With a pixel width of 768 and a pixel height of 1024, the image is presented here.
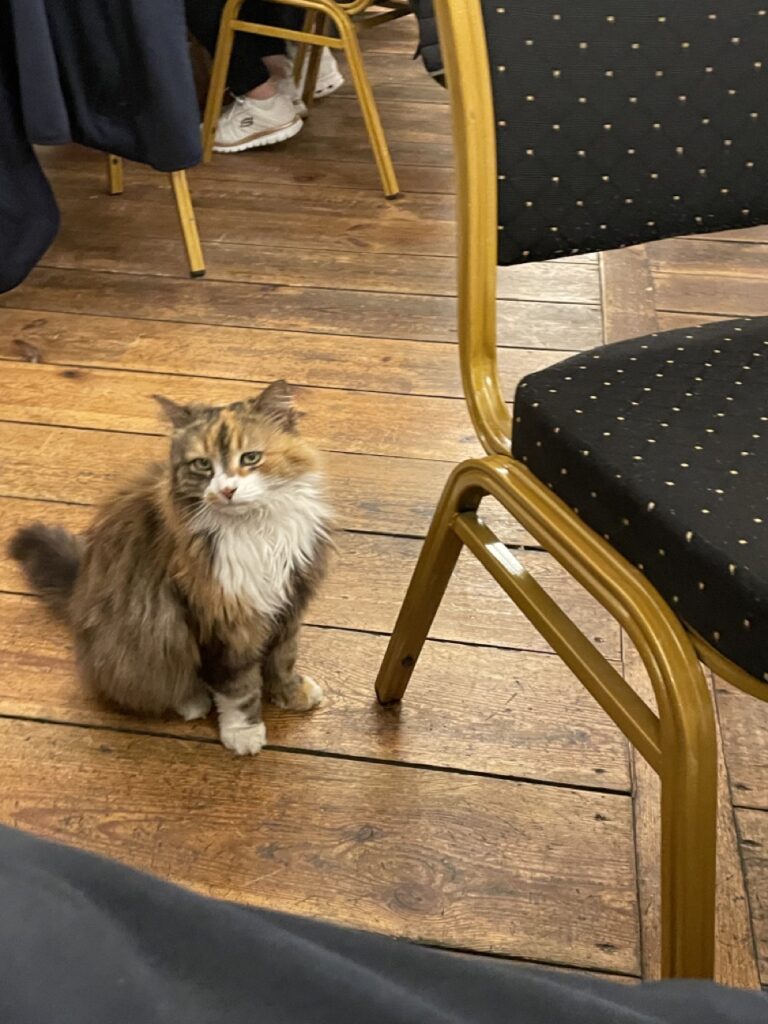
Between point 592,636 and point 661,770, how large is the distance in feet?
2.11

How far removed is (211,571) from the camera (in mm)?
1036

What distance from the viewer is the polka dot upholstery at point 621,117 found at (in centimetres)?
84

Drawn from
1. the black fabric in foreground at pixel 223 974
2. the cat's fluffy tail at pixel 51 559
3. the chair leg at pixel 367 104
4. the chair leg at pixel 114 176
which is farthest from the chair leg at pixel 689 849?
the chair leg at pixel 114 176

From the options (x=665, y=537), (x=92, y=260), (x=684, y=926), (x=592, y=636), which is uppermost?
(x=665, y=537)

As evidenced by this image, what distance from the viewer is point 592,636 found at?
130 centimetres

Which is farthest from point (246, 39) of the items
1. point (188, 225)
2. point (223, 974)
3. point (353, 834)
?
point (223, 974)

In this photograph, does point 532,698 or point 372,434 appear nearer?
point 532,698

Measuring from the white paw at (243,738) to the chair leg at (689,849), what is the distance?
593mm

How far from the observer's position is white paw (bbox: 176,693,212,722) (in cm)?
118

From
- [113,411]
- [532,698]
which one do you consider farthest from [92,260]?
[532,698]

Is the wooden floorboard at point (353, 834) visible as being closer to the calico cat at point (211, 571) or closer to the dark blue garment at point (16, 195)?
the calico cat at point (211, 571)

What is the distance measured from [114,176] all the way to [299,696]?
1830mm

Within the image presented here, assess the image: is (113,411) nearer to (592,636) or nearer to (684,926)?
(592,636)

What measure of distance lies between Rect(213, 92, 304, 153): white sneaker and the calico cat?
1.93 m
